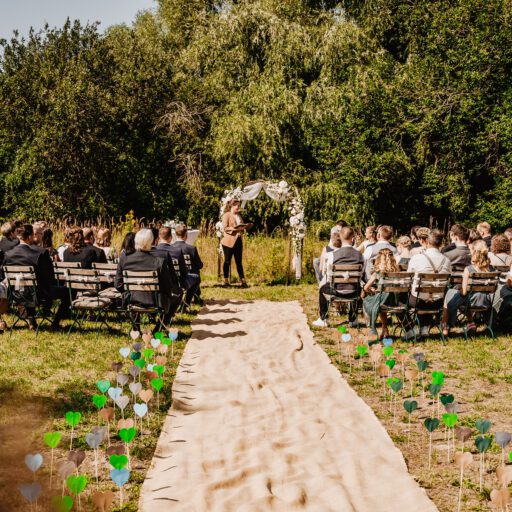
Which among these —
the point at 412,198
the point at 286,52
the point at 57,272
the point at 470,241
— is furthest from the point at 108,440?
the point at 412,198

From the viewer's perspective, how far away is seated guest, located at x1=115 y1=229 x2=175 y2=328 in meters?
8.67

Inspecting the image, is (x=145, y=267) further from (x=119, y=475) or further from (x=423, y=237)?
(x=119, y=475)

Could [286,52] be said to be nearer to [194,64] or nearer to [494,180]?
[194,64]

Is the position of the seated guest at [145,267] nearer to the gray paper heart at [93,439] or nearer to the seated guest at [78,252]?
the seated guest at [78,252]

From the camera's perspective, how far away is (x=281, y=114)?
2161 cm

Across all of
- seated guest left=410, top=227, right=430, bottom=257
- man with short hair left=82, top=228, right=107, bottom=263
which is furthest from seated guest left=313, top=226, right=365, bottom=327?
man with short hair left=82, top=228, right=107, bottom=263

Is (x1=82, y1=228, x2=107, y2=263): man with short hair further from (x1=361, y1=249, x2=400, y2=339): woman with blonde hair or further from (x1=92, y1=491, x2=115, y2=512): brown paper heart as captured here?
(x1=92, y1=491, x2=115, y2=512): brown paper heart

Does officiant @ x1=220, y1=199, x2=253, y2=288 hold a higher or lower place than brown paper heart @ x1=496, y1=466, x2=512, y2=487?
higher

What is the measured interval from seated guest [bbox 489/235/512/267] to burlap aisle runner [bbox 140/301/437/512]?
344cm

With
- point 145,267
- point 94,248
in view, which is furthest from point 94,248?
point 145,267

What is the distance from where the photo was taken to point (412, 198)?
78.4 feet

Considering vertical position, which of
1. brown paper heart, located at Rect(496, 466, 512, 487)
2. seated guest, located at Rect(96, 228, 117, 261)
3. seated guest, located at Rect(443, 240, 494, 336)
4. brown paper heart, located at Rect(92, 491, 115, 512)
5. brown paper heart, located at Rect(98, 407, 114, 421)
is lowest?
brown paper heart, located at Rect(496, 466, 512, 487)

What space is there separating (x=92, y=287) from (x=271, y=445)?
507 cm

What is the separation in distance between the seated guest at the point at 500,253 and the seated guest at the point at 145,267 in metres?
5.08
